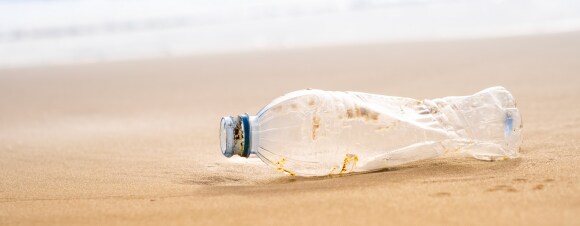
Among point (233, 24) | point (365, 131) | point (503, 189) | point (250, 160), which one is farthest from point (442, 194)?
point (233, 24)

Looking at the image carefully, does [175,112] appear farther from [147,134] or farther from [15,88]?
[15,88]

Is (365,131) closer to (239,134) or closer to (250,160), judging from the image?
(239,134)

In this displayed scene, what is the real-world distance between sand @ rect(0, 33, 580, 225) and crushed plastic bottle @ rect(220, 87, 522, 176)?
79mm

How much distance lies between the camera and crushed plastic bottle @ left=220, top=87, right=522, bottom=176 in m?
2.38

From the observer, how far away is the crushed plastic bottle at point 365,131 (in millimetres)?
2381

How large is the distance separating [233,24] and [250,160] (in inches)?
299

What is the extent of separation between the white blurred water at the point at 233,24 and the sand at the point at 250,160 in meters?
0.95

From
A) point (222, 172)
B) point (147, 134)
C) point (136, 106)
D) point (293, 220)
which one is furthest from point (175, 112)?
point (293, 220)

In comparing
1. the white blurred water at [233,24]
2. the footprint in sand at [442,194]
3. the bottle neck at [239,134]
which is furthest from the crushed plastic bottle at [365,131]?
the white blurred water at [233,24]

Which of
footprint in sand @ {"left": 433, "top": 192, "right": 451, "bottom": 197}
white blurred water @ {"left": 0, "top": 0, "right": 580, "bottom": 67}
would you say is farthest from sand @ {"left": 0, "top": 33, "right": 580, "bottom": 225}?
white blurred water @ {"left": 0, "top": 0, "right": 580, "bottom": 67}

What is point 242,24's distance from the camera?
1023cm

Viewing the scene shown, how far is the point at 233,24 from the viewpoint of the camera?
10.3 m

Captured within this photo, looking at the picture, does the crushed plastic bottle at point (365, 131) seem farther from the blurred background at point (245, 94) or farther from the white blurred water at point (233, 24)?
the white blurred water at point (233, 24)

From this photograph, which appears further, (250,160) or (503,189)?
(250,160)
